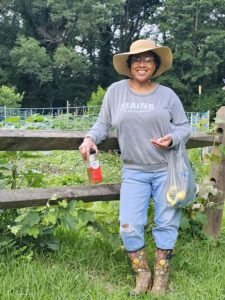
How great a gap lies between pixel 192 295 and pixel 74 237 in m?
0.92

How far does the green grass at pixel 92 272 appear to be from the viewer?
259 cm

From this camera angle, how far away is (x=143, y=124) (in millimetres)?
2736

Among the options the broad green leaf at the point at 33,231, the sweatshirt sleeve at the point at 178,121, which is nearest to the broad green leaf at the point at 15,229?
the broad green leaf at the point at 33,231

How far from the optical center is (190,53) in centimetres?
3419

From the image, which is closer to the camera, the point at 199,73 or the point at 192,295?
the point at 192,295

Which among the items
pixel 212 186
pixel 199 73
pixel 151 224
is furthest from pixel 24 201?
pixel 199 73

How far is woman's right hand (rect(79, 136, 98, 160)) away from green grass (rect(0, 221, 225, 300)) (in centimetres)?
68

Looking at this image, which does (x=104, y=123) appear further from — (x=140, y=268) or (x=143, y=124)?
(x=140, y=268)

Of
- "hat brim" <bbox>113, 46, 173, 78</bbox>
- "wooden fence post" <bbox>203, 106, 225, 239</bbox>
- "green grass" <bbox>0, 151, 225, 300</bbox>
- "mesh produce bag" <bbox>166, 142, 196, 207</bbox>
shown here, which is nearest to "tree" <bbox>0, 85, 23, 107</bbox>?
"wooden fence post" <bbox>203, 106, 225, 239</bbox>

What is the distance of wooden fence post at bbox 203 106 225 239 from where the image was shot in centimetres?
346

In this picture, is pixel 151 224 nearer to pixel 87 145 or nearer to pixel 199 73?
pixel 87 145

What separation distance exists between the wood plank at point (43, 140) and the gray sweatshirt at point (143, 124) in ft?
0.32

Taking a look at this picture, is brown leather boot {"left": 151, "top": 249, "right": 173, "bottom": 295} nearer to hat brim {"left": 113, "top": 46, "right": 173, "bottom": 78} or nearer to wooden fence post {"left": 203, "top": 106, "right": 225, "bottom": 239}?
wooden fence post {"left": 203, "top": 106, "right": 225, "bottom": 239}

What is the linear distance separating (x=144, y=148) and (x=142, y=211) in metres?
0.36
